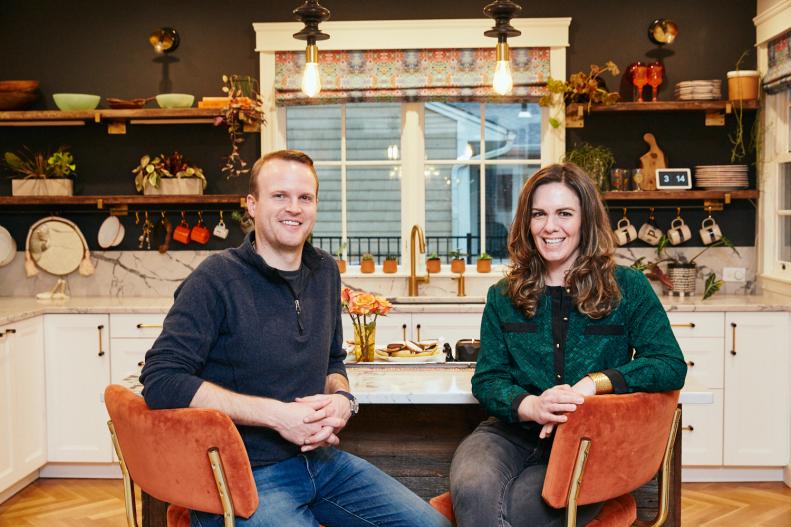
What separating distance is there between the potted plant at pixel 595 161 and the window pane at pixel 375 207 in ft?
3.58

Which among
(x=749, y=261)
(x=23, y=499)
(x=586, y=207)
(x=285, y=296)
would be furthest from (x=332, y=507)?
(x=749, y=261)

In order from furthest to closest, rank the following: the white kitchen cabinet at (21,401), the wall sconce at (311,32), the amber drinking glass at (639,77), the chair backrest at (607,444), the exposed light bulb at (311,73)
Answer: the amber drinking glass at (639,77), the white kitchen cabinet at (21,401), the exposed light bulb at (311,73), the wall sconce at (311,32), the chair backrest at (607,444)

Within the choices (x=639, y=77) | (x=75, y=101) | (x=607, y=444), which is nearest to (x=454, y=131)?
(x=639, y=77)

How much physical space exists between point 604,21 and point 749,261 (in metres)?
1.66

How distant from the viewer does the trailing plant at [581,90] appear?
15.2 ft

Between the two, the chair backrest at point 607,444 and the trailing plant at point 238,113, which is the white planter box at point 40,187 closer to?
the trailing plant at point 238,113

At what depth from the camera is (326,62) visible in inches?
192

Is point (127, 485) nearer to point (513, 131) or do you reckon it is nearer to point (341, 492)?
point (341, 492)

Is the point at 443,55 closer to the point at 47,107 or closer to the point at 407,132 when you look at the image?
the point at 407,132

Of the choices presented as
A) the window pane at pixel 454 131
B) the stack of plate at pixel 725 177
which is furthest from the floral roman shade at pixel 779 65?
the window pane at pixel 454 131

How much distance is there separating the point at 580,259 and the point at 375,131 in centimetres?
298

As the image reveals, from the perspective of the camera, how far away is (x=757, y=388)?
4305 mm

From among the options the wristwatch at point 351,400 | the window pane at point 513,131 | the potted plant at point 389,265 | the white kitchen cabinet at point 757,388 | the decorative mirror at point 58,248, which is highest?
the window pane at point 513,131

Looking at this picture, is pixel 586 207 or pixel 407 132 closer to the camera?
pixel 586 207
